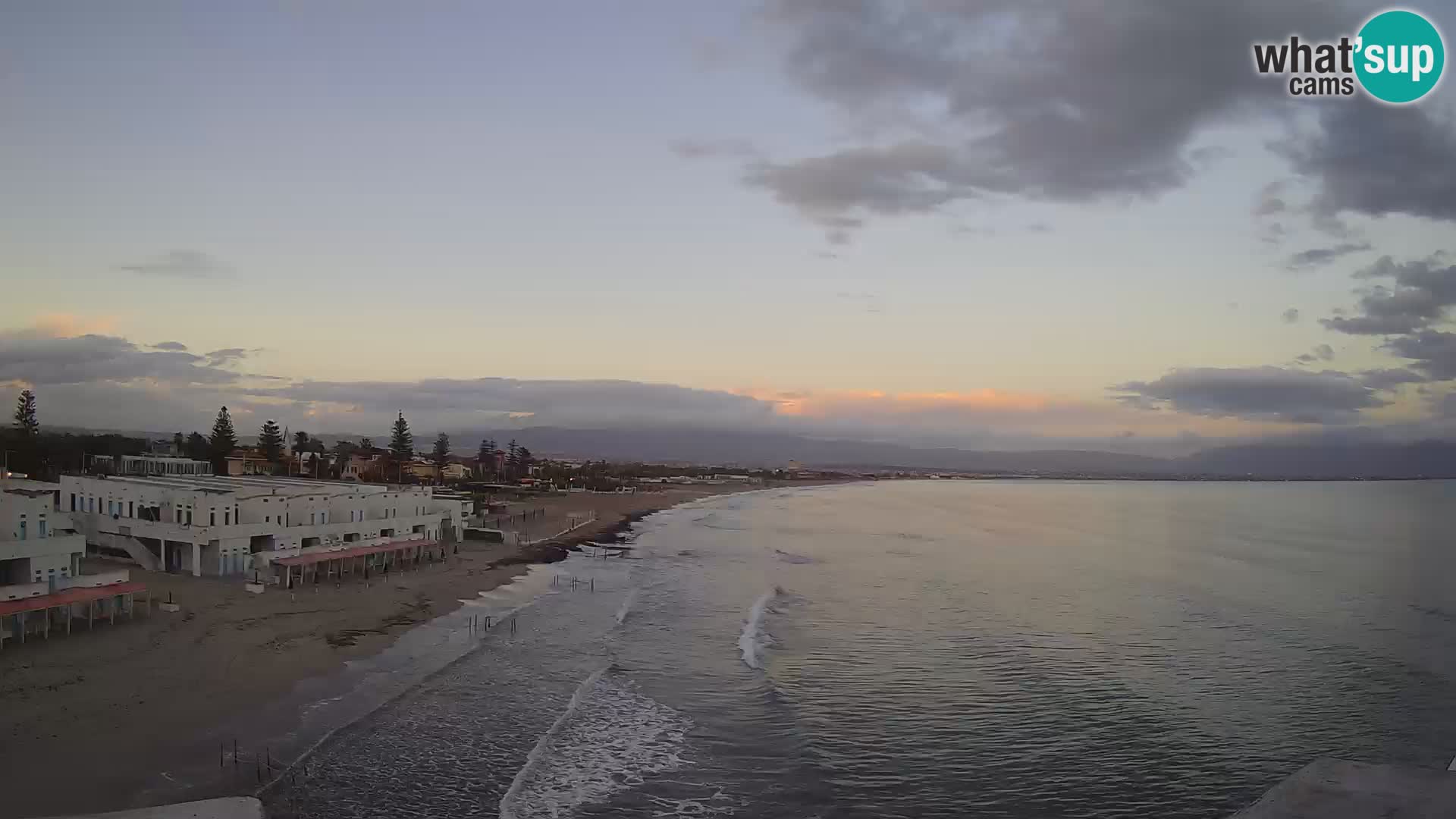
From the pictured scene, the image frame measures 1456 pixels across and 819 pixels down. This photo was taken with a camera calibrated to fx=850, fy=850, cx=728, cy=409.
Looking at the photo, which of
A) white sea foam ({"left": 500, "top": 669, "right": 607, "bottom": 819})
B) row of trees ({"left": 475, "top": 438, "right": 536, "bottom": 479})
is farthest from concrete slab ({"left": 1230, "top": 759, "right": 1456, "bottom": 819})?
row of trees ({"left": 475, "top": 438, "right": 536, "bottom": 479})

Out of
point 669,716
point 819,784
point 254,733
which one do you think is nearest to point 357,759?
point 254,733

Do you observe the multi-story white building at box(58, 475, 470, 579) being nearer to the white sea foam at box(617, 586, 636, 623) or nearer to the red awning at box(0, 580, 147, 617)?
the red awning at box(0, 580, 147, 617)

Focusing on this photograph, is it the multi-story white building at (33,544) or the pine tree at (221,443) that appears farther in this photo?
the pine tree at (221,443)

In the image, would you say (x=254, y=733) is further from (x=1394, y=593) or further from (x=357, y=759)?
(x=1394, y=593)

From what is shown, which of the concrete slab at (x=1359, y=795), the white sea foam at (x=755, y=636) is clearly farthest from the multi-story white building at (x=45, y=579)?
the concrete slab at (x=1359, y=795)

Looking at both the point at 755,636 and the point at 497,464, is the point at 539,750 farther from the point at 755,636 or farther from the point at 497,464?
the point at 497,464

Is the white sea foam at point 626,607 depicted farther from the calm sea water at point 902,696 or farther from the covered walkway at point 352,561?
the covered walkway at point 352,561
